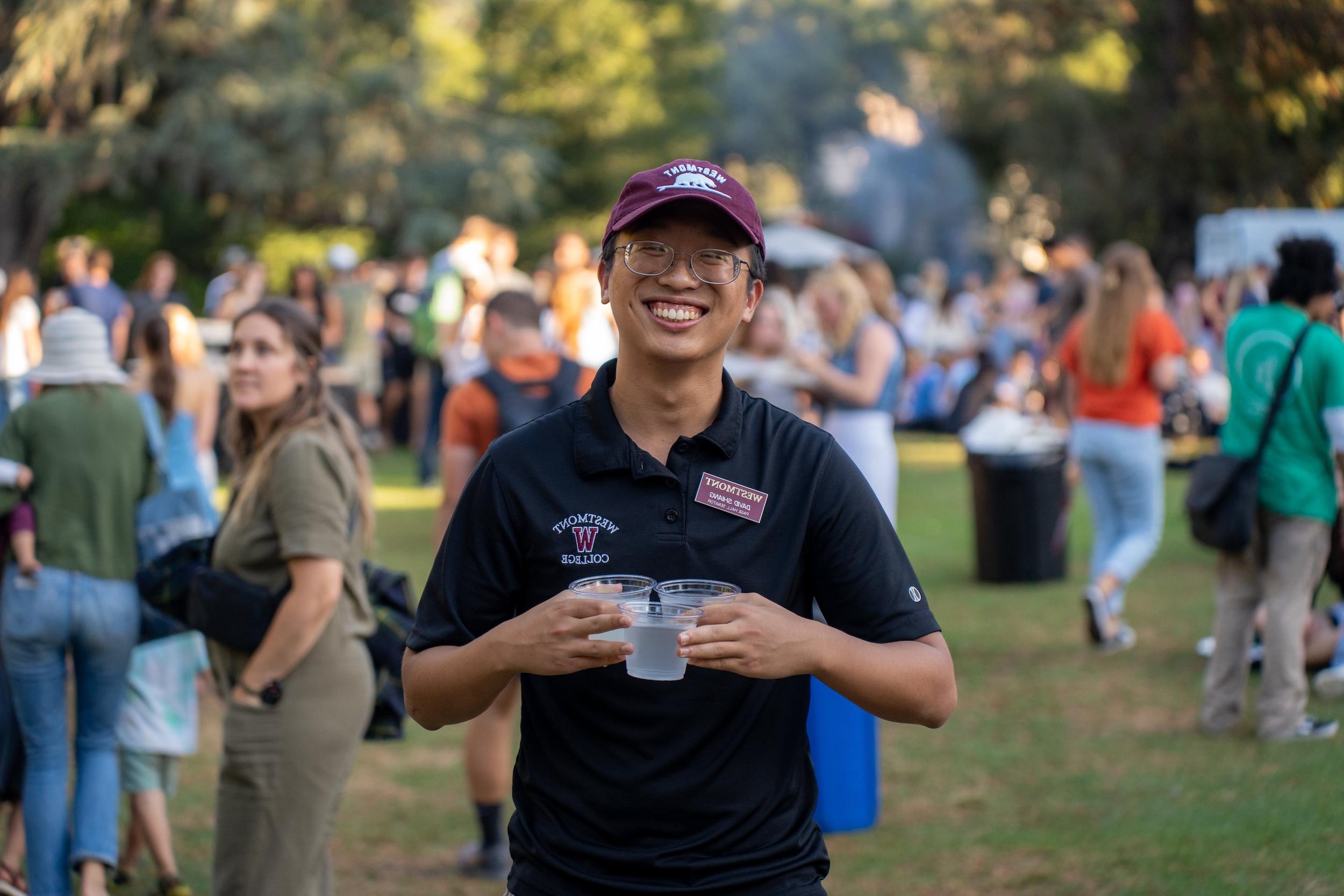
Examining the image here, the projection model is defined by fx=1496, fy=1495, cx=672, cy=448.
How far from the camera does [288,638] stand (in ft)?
13.6

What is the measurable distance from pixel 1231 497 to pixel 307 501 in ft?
14.5

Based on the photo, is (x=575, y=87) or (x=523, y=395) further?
(x=575, y=87)

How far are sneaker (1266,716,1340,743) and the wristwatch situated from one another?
474 centimetres

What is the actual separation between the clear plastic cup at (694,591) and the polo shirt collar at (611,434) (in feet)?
0.70

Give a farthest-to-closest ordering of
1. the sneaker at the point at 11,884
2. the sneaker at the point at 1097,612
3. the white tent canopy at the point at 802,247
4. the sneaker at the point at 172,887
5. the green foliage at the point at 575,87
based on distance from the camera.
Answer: the green foliage at the point at 575,87 < the white tent canopy at the point at 802,247 < the sneaker at the point at 1097,612 < the sneaker at the point at 172,887 < the sneaker at the point at 11,884

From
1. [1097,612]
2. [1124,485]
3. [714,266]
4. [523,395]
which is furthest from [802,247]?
[714,266]

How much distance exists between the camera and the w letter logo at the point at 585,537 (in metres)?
2.38

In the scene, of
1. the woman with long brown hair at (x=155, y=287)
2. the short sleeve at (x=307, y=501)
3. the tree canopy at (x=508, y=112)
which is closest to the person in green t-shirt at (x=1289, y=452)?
the short sleeve at (x=307, y=501)

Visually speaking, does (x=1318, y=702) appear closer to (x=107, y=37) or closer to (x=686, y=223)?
(x=686, y=223)

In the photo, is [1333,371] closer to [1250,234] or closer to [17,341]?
[17,341]

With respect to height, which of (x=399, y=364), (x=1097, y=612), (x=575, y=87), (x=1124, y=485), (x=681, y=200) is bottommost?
(x=1097, y=612)

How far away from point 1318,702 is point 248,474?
5.62 metres

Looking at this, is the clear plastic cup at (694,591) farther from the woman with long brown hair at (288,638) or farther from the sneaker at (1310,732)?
the sneaker at (1310,732)

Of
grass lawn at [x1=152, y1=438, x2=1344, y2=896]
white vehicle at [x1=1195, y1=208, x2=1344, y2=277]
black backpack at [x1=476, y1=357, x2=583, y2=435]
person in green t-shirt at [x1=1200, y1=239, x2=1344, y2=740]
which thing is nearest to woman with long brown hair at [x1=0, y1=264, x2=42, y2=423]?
grass lawn at [x1=152, y1=438, x2=1344, y2=896]
